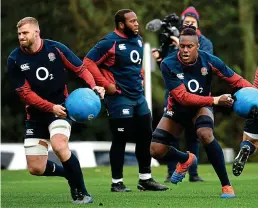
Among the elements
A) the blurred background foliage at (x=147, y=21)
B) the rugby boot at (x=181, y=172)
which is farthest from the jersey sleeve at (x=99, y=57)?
the blurred background foliage at (x=147, y=21)

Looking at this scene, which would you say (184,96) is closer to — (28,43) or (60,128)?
(60,128)

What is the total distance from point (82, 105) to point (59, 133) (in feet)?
1.62

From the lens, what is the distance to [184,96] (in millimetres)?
13422

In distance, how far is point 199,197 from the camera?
13.5 metres

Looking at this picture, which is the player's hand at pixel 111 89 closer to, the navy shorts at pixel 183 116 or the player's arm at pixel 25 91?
the navy shorts at pixel 183 116

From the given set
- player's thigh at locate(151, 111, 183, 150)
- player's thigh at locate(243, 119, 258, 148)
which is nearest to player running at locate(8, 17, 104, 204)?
player's thigh at locate(151, 111, 183, 150)

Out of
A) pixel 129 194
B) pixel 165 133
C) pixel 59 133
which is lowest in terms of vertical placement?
pixel 129 194

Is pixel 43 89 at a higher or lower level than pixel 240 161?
higher

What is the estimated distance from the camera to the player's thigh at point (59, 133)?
1264 cm

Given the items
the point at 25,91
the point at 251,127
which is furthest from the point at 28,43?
the point at 251,127

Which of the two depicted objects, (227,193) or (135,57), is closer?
(227,193)

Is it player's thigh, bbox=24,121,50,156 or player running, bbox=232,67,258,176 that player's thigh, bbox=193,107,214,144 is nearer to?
player running, bbox=232,67,258,176

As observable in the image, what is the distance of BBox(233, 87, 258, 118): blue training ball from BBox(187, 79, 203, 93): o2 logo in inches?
26.2

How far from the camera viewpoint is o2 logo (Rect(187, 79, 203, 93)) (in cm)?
1361
